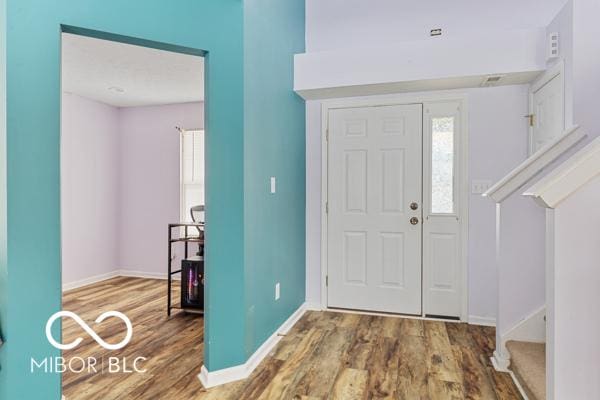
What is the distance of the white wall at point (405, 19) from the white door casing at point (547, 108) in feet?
2.03

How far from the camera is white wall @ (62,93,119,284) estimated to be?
4.49 metres

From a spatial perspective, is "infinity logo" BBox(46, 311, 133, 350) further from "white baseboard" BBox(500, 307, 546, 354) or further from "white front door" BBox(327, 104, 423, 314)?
"white baseboard" BBox(500, 307, 546, 354)

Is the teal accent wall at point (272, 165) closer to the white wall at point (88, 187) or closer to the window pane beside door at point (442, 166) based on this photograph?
the window pane beside door at point (442, 166)

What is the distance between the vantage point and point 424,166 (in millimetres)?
3354

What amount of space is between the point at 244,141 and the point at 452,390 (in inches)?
78.5

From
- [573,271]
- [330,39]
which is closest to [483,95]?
[330,39]

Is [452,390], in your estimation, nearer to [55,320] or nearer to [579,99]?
[579,99]

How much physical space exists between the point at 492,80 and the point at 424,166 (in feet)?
2.92

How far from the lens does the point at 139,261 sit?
5.16 metres

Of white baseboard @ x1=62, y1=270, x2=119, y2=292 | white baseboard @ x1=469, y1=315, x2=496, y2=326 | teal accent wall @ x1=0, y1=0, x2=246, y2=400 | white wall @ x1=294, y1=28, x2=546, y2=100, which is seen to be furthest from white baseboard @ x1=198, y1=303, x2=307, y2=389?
white baseboard @ x1=62, y1=270, x2=119, y2=292

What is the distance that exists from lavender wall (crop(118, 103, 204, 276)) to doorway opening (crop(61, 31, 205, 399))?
0.01 m

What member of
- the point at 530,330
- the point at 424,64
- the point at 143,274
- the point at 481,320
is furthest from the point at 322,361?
the point at 143,274

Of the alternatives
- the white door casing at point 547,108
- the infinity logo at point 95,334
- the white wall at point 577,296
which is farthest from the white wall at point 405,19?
the infinity logo at point 95,334

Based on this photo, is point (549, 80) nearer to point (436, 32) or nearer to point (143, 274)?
point (436, 32)
